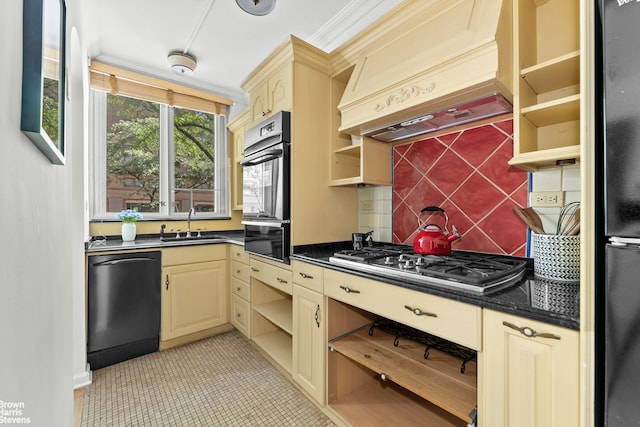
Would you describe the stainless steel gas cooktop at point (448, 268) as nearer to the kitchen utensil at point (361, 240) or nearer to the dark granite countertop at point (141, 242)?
the kitchen utensil at point (361, 240)

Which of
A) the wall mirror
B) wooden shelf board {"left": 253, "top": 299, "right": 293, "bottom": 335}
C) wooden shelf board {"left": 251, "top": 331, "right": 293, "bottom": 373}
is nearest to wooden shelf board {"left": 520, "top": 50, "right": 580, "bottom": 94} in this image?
the wall mirror

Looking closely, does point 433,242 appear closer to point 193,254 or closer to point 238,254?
point 238,254

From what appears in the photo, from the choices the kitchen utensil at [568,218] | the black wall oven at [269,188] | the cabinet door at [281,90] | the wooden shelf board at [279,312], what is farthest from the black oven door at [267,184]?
the kitchen utensil at [568,218]

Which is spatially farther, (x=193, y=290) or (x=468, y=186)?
(x=193, y=290)

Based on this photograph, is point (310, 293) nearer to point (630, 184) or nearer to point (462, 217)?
point (462, 217)

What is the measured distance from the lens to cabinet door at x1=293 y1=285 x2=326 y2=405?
1754 millimetres

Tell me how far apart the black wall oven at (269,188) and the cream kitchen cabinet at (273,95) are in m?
0.10

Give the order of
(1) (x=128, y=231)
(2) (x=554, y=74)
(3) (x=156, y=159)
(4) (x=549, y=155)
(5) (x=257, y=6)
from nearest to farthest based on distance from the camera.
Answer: (4) (x=549, y=155) < (2) (x=554, y=74) < (5) (x=257, y=6) < (1) (x=128, y=231) < (3) (x=156, y=159)

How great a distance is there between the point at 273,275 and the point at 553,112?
191cm

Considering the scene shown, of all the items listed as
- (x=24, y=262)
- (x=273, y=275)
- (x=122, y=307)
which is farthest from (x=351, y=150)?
(x=122, y=307)

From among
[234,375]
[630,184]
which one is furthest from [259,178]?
[630,184]

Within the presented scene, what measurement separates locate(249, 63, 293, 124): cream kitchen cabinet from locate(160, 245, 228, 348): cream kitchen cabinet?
4.38 feet

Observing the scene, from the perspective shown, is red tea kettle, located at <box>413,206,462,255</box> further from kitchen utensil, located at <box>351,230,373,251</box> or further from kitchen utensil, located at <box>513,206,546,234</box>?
kitchen utensil, located at <box>351,230,373,251</box>

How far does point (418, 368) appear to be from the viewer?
146 cm
